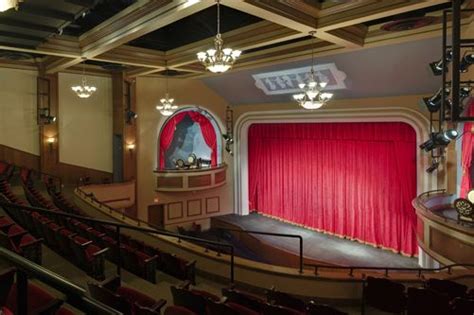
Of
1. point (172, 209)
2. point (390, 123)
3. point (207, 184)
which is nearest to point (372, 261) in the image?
point (390, 123)

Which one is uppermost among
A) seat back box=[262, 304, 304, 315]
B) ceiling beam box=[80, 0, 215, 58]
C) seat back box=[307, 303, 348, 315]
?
ceiling beam box=[80, 0, 215, 58]

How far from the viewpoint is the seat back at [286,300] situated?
3908mm

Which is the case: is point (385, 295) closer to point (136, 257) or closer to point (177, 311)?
point (177, 311)

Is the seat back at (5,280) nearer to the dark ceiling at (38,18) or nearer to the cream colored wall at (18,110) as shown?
the dark ceiling at (38,18)

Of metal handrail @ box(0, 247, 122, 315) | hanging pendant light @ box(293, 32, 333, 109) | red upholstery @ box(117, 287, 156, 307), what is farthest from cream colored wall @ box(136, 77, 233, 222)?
metal handrail @ box(0, 247, 122, 315)

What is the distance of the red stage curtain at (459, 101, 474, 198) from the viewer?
7144mm

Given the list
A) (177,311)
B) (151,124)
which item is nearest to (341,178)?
(151,124)

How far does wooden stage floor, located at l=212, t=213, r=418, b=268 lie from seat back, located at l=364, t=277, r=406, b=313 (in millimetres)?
5186

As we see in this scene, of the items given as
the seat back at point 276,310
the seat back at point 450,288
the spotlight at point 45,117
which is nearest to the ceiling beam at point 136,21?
the spotlight at point 45,117

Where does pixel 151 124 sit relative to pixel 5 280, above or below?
above

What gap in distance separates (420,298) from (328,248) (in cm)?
691

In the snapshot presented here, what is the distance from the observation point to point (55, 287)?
1056mm

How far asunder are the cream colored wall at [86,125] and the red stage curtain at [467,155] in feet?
33.2

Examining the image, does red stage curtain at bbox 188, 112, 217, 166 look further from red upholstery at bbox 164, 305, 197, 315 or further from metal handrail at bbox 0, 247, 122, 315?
metal handrail at bbox 0, 247, 122, 315
